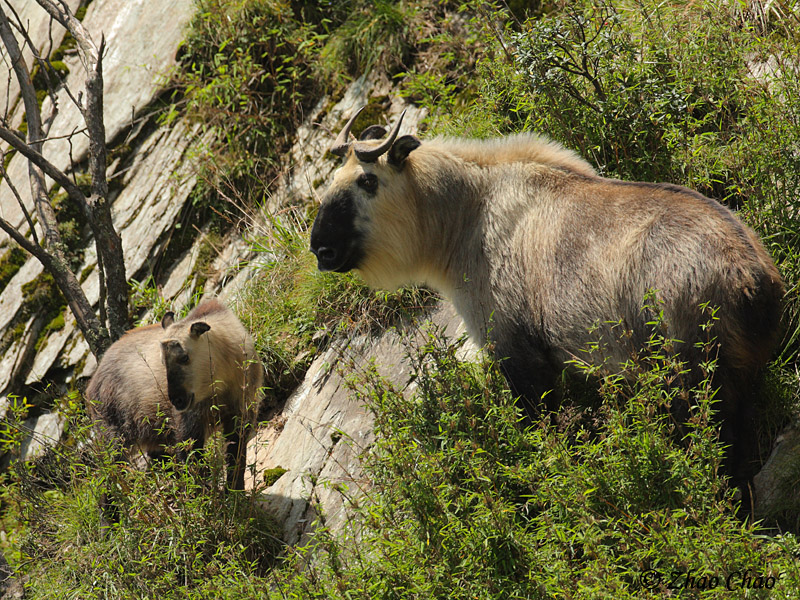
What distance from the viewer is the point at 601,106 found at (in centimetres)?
518

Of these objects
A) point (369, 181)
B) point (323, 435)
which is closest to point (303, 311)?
point (323, 435)

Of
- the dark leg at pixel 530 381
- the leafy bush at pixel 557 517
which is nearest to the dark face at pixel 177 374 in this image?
the leafy bush at pixel 557 517

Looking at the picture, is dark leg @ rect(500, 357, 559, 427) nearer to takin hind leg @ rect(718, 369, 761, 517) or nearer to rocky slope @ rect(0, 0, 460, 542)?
takin hind leg @ rect(718, 369, 761, 517)

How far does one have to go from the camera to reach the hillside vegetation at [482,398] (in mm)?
3119

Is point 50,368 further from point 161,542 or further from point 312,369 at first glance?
point 161,542

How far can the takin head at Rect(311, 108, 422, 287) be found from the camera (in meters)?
4.50

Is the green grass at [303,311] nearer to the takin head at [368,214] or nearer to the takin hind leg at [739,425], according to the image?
the takin head at [368,214]

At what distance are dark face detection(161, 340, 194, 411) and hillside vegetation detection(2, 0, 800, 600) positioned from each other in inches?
17.9

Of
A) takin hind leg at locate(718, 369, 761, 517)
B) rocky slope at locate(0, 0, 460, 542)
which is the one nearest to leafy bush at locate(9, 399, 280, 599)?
rocky slope at locate(0, 0, 460, 542)

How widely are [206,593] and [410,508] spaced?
1.19 metres

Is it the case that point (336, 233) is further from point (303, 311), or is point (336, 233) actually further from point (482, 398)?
point (303, 311)

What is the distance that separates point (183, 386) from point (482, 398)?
210cm

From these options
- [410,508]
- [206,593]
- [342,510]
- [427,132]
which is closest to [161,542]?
[206,593]

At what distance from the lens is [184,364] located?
496 cm
